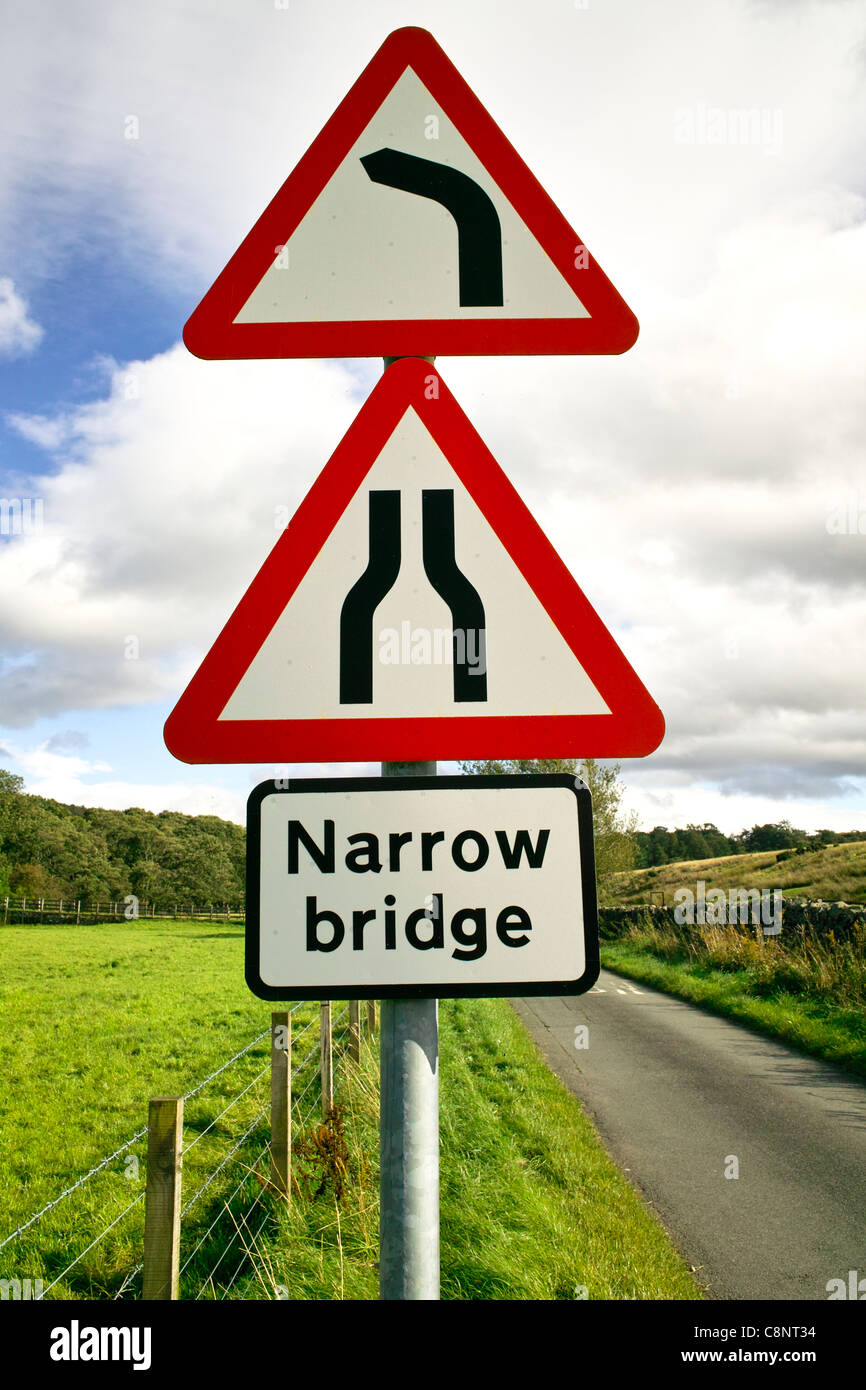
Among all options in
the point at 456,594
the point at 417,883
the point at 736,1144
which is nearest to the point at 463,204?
the point at 456,594

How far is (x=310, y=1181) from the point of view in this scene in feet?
15.7

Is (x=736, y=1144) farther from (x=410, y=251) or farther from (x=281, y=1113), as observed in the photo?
(x=410, y=251)

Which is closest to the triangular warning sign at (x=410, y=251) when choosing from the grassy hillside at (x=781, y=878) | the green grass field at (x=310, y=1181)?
the green grass field at (x=310, y=1181)

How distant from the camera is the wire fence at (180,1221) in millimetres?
4273

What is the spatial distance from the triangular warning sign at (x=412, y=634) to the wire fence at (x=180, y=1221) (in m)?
2.34

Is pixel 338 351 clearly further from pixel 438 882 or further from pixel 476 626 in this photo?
pixel 438 882

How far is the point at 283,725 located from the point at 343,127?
114 centimetres

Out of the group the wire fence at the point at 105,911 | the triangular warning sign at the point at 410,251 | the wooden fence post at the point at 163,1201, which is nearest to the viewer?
the triangular warning sign at the point at 410,251

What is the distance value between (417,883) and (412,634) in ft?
1.27

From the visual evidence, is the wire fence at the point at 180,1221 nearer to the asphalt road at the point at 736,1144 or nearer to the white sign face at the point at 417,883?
the white sign face at the point at 417,883

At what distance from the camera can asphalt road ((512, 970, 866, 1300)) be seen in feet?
14.8

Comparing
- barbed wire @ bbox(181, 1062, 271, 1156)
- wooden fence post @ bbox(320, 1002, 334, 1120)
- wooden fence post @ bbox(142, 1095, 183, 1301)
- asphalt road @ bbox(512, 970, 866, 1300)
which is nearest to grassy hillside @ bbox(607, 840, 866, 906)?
asphalt road @ bbox(512, 970, 866, 1300)

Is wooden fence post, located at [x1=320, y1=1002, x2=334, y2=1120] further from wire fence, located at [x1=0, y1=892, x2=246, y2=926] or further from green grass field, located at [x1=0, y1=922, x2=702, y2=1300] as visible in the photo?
wire fence, located at [x1=0, y1=892, x2=246, y2=926]
